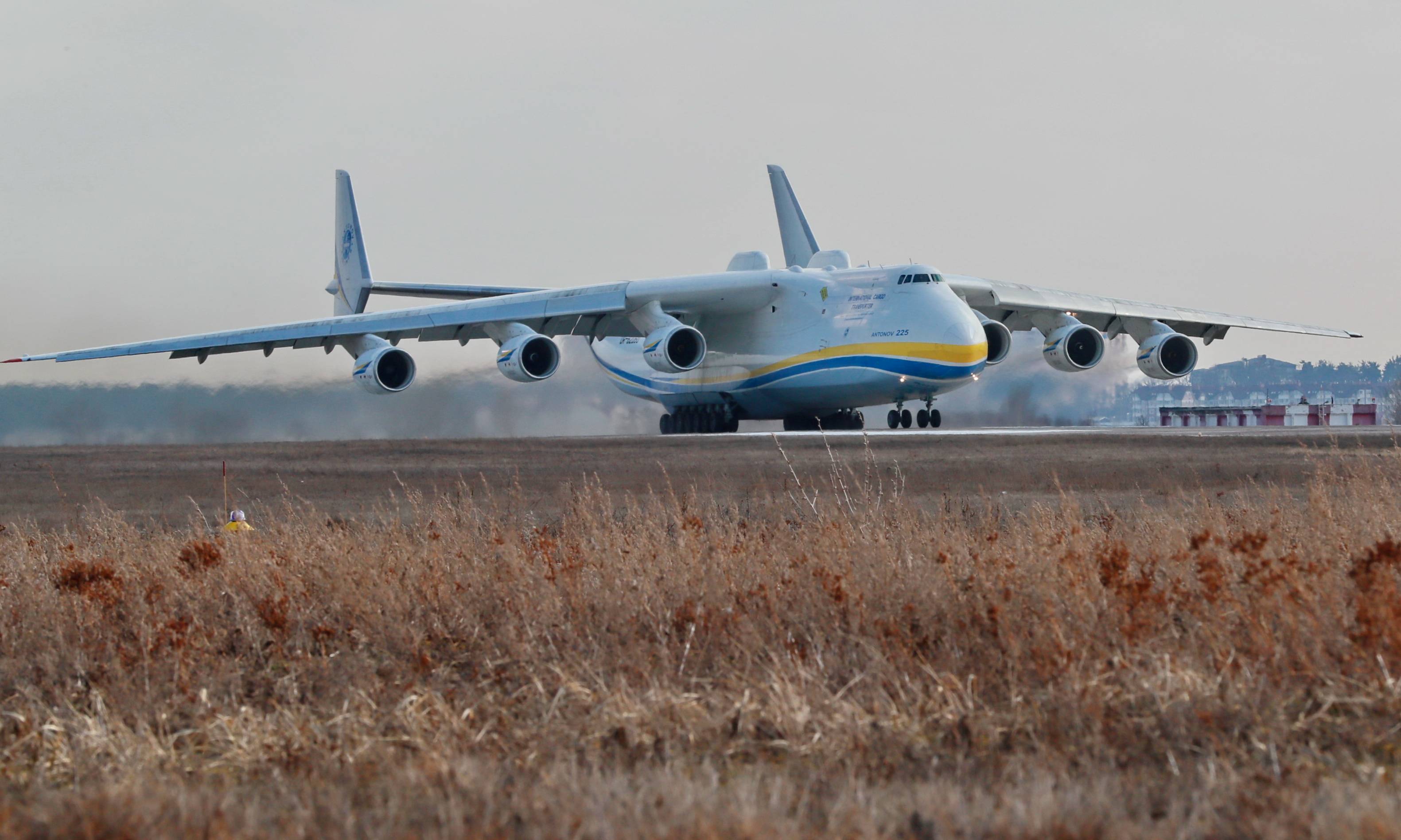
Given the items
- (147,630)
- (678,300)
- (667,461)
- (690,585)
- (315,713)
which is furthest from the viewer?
(678,300)

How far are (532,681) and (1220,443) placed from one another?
16.7 metres

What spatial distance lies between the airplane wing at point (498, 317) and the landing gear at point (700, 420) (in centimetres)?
286

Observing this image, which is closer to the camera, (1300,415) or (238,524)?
(238,524)

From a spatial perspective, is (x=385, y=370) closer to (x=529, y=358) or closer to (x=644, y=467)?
(x=529, y=358)

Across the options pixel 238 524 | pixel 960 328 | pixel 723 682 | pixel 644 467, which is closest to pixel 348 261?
pixel 960 328

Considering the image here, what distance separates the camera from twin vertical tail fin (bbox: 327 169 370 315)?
36312mm

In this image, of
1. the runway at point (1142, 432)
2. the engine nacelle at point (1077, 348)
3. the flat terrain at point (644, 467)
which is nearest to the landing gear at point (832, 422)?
→ the runway at point (1142, 432)

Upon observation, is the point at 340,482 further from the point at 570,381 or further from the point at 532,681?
the point at 570,381

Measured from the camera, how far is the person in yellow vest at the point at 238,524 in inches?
396

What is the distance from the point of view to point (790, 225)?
41281 millimetres

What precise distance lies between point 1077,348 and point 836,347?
6.65 meters

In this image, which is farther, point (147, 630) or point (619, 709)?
point (147, 630)

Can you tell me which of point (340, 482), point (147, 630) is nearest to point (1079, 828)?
point (147, 630)

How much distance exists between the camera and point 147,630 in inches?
232
